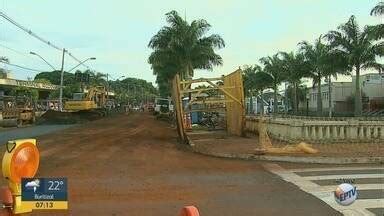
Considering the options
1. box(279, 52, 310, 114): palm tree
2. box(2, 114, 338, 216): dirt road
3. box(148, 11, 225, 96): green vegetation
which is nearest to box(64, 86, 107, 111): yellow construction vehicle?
box(148, 11, 225, 96): green vegetation

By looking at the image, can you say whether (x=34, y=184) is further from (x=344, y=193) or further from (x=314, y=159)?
(x=314, y=159)

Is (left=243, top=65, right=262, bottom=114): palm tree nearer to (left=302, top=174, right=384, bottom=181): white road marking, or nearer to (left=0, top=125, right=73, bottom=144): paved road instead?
(left=0, top=125, right=73, bottom=144): paved road

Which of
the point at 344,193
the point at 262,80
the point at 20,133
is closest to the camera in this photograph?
the point at 344,193

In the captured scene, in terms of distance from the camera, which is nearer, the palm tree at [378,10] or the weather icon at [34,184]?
the weather icon at [34,184]

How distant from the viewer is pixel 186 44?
48.6 m

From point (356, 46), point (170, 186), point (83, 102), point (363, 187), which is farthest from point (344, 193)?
point (83, 102)

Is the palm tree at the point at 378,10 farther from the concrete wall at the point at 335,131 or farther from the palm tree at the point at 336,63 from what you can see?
the concrete wall at the point at 335,131

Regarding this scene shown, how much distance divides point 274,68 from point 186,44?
32.7 m

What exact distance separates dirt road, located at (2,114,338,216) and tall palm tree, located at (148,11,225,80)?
29.0 m

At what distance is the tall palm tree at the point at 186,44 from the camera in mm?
48438

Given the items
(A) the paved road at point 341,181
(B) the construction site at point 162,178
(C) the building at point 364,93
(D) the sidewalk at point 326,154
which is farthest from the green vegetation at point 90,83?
(A) the paved road at point 341,181

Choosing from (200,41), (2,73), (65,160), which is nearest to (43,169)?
(65,160)

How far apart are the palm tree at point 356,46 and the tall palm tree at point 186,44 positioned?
10.9 meters

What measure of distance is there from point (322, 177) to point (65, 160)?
8.43 metres
